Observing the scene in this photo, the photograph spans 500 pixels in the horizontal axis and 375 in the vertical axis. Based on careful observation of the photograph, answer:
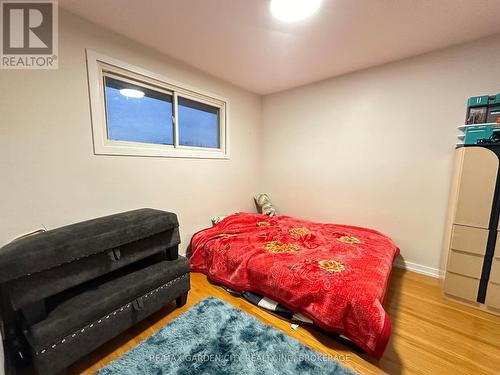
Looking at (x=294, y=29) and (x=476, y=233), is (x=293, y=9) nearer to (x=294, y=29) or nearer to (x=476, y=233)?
(x=294, y=29)

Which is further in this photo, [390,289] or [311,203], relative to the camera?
[311,203]

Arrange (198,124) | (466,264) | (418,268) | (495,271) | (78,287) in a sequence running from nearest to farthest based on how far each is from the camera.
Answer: (78,287)
(495,271)
(466,264)
(418,268)
(198,124)

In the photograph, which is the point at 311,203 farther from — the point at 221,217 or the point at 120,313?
the point at 120,313

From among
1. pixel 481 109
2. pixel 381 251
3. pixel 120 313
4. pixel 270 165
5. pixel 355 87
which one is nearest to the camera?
pixel 120 313

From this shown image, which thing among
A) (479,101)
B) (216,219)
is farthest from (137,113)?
(479,101)

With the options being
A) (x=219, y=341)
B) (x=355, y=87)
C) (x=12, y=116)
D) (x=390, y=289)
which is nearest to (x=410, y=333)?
(x=390, y=289)

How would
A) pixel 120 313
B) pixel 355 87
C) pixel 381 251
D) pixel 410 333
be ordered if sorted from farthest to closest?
pixel 355 87 < pixel 381 251 < pixel 410 333 < pixel 120 313

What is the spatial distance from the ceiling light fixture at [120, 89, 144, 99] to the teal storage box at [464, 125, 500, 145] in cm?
295

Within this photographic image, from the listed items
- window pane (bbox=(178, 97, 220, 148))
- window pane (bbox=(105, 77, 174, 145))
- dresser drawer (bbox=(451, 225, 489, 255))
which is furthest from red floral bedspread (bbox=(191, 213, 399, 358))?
window pane (bbox=(105, 77, 174, 145))

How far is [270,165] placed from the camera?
3367 millimetres

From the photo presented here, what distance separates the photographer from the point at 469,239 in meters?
1.63

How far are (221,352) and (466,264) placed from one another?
6.71 ft

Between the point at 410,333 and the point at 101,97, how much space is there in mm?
3003

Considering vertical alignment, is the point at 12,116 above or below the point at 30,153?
above
